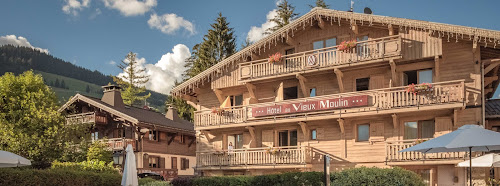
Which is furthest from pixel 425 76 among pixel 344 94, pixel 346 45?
pixel 346 45

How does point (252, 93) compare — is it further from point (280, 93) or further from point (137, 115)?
point (137, 115)

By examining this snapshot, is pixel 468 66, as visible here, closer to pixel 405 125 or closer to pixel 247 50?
pixel 405 125

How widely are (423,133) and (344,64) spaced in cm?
519

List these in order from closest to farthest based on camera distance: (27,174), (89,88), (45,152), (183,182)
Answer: (27,174) → (183,182) → (45,152) → (89,88)

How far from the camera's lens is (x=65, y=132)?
3519 centimetres

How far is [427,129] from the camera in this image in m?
26.1

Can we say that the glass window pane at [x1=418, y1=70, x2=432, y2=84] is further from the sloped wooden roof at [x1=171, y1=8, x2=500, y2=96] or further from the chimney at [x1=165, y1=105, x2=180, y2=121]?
the chimney at [x1=165, y1=105, x2=180, y2=121]

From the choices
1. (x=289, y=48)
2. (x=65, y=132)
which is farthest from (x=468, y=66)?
(x=65, y=132)

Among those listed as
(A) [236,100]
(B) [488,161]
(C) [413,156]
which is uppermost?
(A) [236,100]

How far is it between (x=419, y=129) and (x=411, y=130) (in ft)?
1.30

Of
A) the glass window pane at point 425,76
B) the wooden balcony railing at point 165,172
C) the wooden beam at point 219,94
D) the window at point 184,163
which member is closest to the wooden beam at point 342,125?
the glass window pane at point 425,76

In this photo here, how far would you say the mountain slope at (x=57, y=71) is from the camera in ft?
500

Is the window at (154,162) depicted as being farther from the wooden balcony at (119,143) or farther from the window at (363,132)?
the window at (363,132)

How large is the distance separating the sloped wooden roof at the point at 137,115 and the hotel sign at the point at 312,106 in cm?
1592
